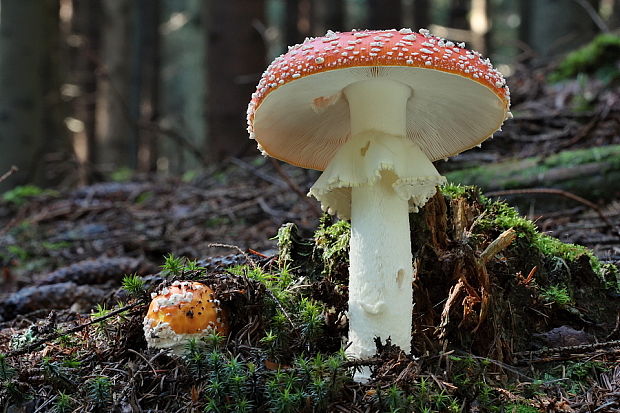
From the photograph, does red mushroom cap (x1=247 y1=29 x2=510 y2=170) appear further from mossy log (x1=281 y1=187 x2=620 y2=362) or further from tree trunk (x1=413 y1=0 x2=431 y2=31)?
tree trunk (x1=413 y1=0 x2=431 y2=31)

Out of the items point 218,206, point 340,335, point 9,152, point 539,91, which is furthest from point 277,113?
point 9,152

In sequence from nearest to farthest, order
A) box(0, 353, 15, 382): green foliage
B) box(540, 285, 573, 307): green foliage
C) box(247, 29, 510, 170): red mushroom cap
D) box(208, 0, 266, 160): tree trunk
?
box(247, 29, 510, 170): red mushroom cap < box(0, 353, 15, 382): green foliage < box(540, 285, 573, 307): green foliage < box(208, 0, 266, 160): tree trunk

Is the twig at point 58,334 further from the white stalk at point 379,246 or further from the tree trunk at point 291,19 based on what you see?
the tree trunk at point 291,19

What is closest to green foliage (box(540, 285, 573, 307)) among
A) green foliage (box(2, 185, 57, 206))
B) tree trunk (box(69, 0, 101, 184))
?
green foliage (box(2, 185, 57, 206))

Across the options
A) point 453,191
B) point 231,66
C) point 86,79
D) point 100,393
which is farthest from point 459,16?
point 100,393

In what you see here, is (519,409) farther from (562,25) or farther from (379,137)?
(562,25)

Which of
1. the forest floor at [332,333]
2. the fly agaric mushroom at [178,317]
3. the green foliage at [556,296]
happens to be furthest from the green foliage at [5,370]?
the green foliage at [556,296]
